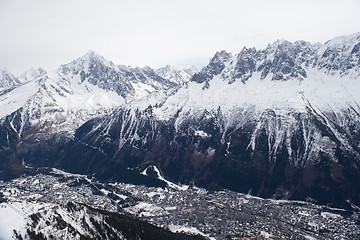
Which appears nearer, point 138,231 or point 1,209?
point 1,209

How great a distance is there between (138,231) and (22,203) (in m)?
62.7

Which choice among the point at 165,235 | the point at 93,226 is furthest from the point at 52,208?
the point at 165,235

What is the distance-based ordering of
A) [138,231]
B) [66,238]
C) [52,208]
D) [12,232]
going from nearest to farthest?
1. [12,232]
2. [66,238]
3. [52,208]
4. [138,231]

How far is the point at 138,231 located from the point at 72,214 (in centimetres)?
3596

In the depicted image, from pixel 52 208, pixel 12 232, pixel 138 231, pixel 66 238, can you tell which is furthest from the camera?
pixel 138 231

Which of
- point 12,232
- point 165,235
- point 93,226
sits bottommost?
point 165,235

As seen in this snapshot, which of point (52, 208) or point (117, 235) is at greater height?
point (52, 208)

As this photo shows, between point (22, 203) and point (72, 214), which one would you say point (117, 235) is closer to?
point (72, 214)

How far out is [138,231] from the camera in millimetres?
194375

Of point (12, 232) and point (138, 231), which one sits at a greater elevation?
point (12, 232)

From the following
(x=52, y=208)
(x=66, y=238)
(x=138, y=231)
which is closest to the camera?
(x=66, y=238)

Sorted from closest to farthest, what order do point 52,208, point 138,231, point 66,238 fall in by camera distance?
point 66,238, point 52,208, point 138,231

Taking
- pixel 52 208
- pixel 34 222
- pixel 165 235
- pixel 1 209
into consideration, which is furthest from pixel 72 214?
pixel 165 235

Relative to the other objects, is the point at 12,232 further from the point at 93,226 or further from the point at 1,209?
the point at 93,226
